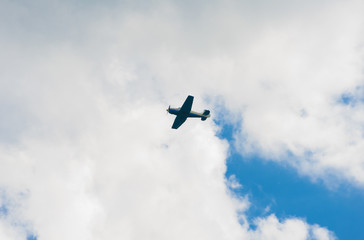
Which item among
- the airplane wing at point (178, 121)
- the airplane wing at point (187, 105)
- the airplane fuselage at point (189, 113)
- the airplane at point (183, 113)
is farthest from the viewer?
the airplane wing at point (178, 121)

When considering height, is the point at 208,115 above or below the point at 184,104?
above

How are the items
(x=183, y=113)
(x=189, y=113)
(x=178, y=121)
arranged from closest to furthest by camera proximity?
(x=183, y=113)
(x=189, y=113)
(x=178, y=121)

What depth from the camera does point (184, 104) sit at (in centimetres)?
6231

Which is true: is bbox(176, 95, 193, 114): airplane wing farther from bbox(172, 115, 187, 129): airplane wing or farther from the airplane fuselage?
bbox(172, 115, 187, 129): airplane wing

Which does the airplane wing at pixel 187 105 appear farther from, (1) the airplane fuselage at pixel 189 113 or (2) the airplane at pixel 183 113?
(1) the airplane fuselage at pixel 189 113

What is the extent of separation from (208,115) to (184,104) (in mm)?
10060

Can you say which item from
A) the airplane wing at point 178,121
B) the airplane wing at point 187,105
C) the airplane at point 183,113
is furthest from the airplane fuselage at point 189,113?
the airplane wing at point 178,121

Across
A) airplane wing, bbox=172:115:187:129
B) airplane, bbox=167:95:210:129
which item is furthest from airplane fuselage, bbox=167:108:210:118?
airplane wing, bbox=172:115:187:129

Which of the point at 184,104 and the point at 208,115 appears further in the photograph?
the point at 208,115

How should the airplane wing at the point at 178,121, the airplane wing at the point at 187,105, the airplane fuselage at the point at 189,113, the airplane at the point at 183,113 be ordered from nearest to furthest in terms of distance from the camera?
the airplane wing at the point at 187,105, the airplane at the point at 183,113, the airplane fuselage at the point at 189,113, the airplane wing at the point at 178,121

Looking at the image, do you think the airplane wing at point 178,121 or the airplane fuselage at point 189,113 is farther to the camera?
the airplane wing at point 178,121

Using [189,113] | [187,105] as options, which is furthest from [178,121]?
[187,105]

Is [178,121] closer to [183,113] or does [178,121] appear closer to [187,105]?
[183,113]

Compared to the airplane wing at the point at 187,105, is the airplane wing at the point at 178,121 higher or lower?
lower
